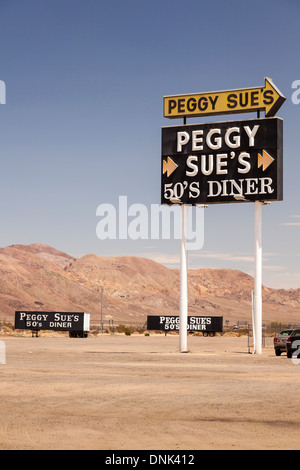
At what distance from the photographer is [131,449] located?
11117 millimetres

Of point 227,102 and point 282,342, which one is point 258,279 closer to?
point 282,342

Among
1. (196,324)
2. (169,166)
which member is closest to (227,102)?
(169,166)

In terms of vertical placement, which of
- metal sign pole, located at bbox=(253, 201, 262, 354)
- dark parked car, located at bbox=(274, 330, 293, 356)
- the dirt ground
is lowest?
the dirt ground

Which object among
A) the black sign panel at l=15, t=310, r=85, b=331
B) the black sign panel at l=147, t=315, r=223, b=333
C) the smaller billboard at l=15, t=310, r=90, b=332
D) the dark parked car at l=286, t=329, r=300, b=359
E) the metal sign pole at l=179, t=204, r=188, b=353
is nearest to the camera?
the dark parked car at l=286, t=329, r=300, b=359

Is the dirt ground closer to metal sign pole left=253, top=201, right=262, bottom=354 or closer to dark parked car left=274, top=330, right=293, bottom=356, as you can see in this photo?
dark parked car left=274, top=330, right=293, bottom=356

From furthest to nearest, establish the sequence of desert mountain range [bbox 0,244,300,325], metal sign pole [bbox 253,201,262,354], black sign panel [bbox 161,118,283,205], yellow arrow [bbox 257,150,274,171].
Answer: desert mountain range [bbox 0,244,300,325] → metal sign pole [bbox 253,201,262,354] → black sign panel [bbox 161,118,283,205] → yellow arrow [bbox 257,150,274,171]

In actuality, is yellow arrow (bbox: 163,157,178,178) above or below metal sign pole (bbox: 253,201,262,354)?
above

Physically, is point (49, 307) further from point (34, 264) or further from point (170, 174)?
point (170, 174)

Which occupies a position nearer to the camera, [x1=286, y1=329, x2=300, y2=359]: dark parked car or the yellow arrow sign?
[x1=286, y1=329, x2=300, y2=359]: dark parked car

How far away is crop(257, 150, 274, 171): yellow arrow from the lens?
39.4 meters

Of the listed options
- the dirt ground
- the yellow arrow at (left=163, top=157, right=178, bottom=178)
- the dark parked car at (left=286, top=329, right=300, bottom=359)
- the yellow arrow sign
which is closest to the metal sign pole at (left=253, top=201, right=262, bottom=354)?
the dark parked car at (left=286, top=329, right=300, bottom=359)

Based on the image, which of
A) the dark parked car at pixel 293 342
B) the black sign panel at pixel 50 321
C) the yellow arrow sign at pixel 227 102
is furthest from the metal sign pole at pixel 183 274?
the black sign panel at pixel 50 321

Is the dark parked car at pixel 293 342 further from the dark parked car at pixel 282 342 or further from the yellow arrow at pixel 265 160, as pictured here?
the yellow arrow at pixel 265 160

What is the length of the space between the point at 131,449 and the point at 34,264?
174 metres
